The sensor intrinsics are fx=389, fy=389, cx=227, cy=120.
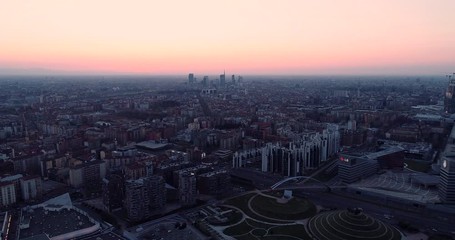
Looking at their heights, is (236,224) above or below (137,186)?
below

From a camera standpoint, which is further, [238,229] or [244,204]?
[244,204]

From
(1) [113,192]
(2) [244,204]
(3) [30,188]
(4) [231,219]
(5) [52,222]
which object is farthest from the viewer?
(3) [30,188]

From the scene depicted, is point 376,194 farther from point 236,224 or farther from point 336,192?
point 236,224

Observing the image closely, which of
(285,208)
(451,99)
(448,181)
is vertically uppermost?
(451,99)

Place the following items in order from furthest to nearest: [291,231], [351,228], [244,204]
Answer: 1. [244,204]
2. [291,231]
3. [351,228]

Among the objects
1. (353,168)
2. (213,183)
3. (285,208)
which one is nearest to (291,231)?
(285,208)

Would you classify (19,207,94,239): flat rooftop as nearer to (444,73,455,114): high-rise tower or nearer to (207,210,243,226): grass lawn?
(207,210,243,226): grass lawn

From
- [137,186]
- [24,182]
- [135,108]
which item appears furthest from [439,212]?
[135,108]

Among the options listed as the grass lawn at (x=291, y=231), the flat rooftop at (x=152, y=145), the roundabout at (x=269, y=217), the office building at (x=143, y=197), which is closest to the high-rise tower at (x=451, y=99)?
the flat rooftop at (x=152, y=145)

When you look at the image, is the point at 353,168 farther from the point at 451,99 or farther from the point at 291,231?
the point at 451,99
